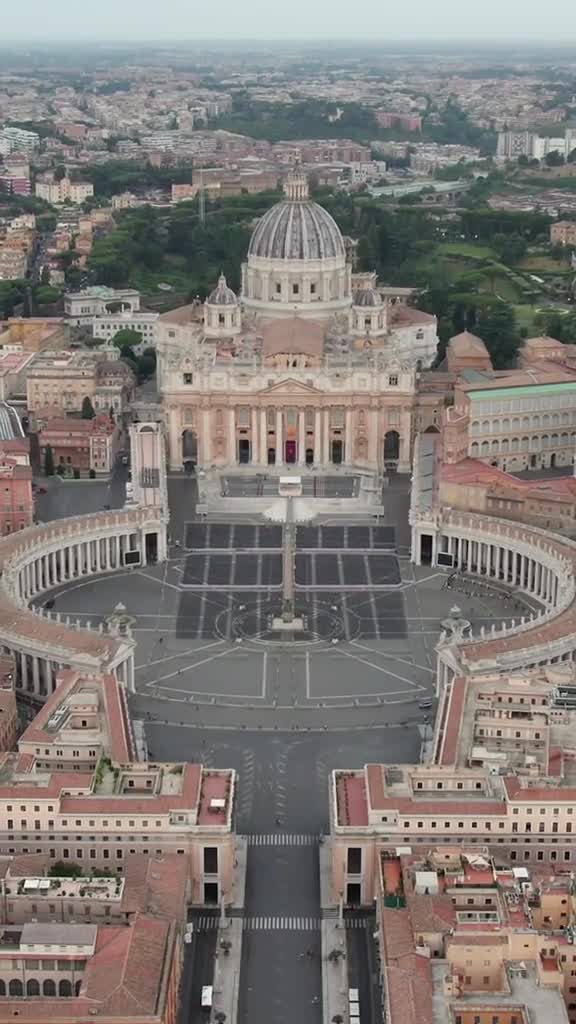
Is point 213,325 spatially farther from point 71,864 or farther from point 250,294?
point 71,864

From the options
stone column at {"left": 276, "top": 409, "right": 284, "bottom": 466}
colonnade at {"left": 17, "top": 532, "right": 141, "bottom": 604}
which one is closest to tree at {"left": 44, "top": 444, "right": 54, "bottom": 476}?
stone column at {"left": 276, "top": 409, "right": 284, "bottom": 466}

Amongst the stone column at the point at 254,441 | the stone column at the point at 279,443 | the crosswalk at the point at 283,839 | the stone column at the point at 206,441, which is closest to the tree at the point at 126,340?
the stone column at the point at 206,441

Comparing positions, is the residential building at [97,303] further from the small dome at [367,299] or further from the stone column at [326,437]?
the stone column at [326,437]

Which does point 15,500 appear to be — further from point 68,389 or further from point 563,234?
point 563,234

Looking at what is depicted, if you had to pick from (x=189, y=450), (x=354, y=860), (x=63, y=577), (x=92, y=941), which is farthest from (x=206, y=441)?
(x=92, y=941)

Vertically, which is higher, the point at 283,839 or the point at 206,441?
the point at 283,839
